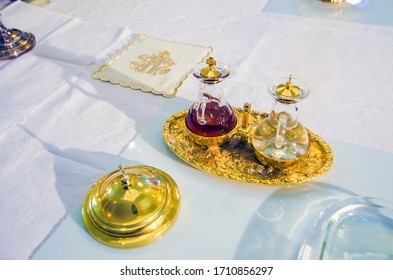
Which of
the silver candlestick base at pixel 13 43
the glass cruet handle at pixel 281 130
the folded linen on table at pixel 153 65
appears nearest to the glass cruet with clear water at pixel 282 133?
the glass cruet handle at pixel 281 130

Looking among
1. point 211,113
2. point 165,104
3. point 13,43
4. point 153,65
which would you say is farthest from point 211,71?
point 13,43

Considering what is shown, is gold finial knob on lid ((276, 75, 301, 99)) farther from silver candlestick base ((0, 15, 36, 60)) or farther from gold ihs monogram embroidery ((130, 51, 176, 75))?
silver candlestick base ((0, 15, 36, 60))

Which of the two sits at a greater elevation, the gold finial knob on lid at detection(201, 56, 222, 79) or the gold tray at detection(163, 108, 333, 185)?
the gold finial knob on lid at detection(201, 56, 222, 79)

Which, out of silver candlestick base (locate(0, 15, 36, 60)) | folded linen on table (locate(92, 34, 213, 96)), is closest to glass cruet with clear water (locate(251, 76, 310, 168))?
folded linen on table (locate(92, 34, 213, 96))

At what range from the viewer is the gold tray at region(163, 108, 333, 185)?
463 mm

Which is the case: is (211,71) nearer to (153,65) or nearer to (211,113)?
(211,113)

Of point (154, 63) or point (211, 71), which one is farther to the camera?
point (154, 63)

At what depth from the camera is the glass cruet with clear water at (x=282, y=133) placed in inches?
17.0

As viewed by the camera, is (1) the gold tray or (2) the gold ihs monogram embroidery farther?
(2) the gold ihs monogram embroidery

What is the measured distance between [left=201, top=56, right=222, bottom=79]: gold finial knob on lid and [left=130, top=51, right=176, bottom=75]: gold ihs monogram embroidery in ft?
0.87

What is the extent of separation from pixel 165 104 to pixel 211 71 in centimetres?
19

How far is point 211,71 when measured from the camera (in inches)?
18.3

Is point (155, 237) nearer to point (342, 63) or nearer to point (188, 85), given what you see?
point (188, 85)
